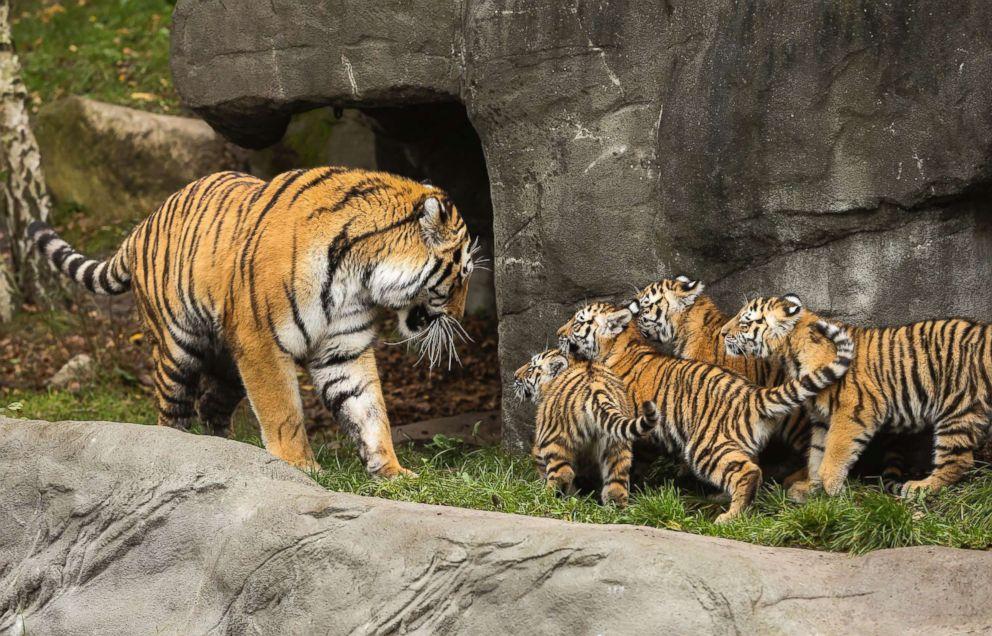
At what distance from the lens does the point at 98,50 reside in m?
13.1

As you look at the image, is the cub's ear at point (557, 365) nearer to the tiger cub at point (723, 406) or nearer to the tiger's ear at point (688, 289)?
the tiger cub at point (723, 406)

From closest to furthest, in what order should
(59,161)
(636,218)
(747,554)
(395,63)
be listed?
(747,554) < (636,218) < (395,63) < (59,161)

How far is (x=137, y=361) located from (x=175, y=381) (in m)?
2.96

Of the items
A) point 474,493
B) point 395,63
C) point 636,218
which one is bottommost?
point 474,493

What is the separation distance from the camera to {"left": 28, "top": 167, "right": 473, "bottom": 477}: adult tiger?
230 inches

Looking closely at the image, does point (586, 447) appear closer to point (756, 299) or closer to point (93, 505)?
point (756, 299)

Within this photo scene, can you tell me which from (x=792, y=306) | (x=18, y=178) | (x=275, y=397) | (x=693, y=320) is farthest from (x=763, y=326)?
(x=18, y=178)

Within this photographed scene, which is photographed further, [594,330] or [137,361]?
[137,361]

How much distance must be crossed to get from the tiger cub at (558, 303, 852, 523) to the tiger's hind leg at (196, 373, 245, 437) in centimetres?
230

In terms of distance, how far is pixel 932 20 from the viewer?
5113mm

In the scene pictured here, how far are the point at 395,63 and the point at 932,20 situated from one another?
8.73 ft

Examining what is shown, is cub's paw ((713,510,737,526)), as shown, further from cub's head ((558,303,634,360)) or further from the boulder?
the boulder

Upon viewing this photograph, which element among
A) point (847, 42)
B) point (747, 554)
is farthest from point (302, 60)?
point (747, 554)

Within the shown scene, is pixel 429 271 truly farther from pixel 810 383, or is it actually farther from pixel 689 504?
pixel 810 383
